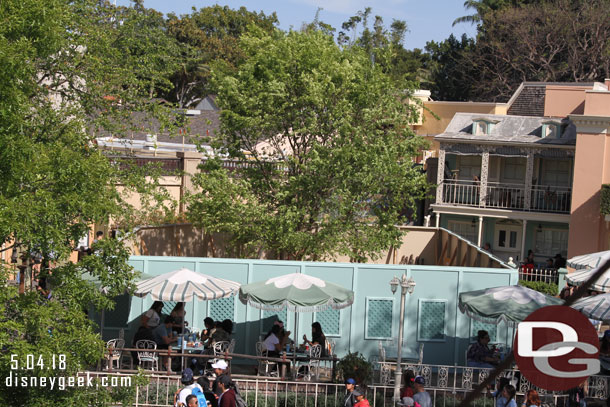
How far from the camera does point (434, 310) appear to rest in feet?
60.0

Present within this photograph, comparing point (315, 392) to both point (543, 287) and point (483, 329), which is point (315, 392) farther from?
point (543, 287)

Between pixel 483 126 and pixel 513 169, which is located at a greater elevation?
Answer: pixel 483 126

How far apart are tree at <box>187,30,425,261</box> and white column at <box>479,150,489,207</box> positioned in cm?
1106

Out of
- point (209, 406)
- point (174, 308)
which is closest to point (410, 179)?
point (174, 308)

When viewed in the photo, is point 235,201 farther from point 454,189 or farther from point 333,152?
point 454,189

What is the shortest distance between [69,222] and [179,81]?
6680 cm

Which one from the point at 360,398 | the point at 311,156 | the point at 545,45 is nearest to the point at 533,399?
the point at 360,398

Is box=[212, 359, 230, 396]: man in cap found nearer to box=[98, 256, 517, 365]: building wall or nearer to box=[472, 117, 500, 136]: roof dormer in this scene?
box=[98, 256, 517, 365]: building wall

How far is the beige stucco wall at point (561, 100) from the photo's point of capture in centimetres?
3800

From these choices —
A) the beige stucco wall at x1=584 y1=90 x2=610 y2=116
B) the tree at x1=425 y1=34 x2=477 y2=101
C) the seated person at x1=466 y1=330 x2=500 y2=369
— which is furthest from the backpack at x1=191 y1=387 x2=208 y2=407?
the tree at x1=425 y1=34 x2=477 y2=101

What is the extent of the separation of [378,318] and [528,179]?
1698cm

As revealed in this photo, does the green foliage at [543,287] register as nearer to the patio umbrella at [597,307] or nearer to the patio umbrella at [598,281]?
the patio umbrella at [598,281]

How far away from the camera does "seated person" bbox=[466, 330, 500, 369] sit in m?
16.0

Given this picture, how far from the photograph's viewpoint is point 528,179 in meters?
33.2
